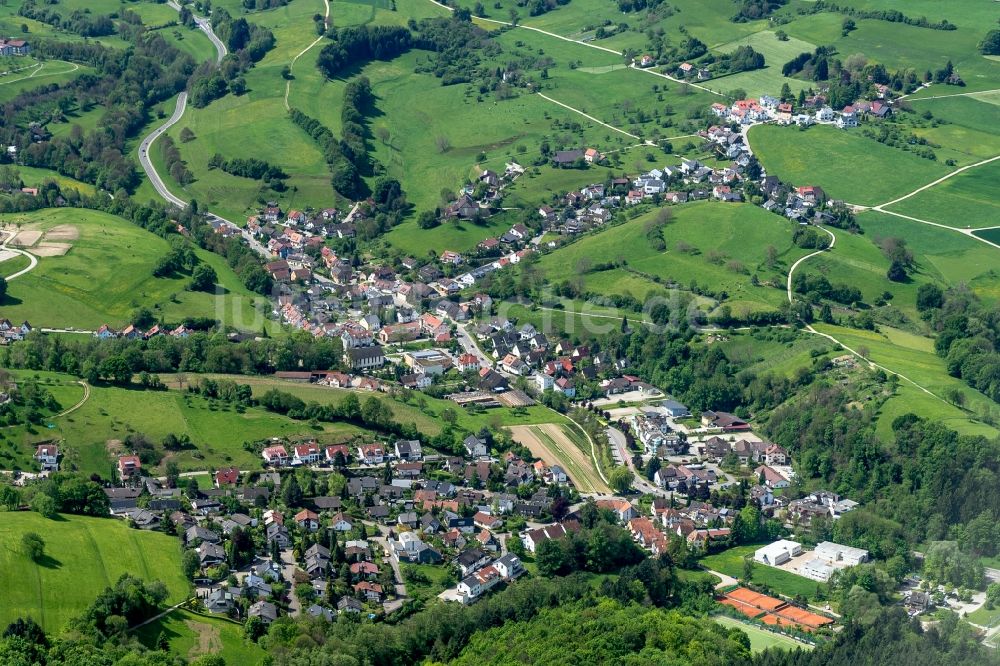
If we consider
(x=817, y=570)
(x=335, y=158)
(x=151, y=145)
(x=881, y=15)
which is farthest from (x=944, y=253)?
(x=151, y=145)

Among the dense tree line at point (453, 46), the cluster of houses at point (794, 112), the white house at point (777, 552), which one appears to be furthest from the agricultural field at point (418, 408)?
the dense tree line at point (453, 46)

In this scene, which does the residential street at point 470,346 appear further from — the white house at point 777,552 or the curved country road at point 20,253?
the curved country road at point 20,253

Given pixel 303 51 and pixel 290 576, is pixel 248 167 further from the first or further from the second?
pixel 290 576

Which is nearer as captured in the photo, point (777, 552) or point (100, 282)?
point (777, 552)

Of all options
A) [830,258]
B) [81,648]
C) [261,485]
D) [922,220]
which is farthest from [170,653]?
[922,220]

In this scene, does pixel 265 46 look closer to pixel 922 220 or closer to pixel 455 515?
pixel 922 220

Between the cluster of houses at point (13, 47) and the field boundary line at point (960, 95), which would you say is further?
the cluster of houses at point (13, 47)

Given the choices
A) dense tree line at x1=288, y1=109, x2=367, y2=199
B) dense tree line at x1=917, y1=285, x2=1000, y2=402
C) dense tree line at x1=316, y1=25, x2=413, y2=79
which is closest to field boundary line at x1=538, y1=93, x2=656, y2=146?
dense tree line at x1=316, y1=25, x2=413, y2=79
